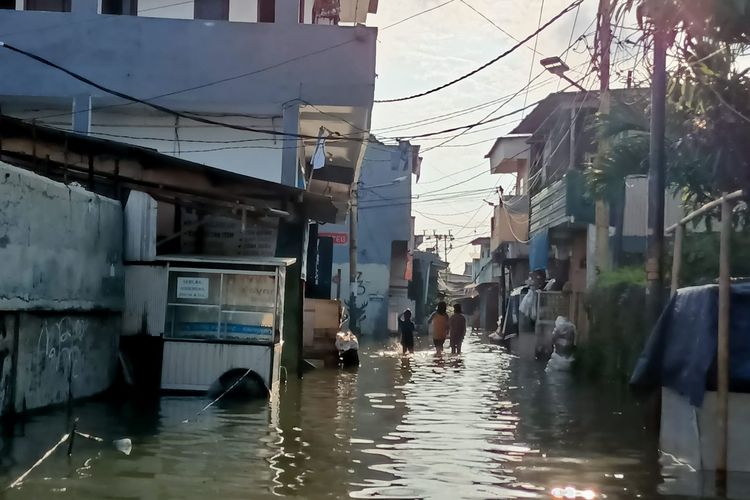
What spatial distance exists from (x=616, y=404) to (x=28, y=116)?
15599 mm

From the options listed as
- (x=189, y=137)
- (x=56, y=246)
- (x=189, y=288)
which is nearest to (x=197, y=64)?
(x=189, y=137)

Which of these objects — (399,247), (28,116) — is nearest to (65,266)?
(28,116)

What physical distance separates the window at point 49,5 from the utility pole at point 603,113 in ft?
42.1

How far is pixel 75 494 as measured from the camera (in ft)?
23.9

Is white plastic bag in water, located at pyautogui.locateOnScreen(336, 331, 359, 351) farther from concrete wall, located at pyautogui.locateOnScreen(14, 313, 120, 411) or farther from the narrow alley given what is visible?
concrete wall, located at pyautogui.locateOnScreen(14, 313, 120, 411)

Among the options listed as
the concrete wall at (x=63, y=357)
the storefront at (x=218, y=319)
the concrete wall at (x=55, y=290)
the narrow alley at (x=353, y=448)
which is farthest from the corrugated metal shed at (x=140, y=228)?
the narrow alley at (x=353, y=448)

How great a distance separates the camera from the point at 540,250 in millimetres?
28375

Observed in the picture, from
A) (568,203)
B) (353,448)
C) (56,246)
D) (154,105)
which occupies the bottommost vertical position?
(353,448)

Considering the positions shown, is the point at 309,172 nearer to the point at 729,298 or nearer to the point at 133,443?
the point at 133,443

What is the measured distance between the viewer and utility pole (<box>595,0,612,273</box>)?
409 inches

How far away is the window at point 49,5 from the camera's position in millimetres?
21281

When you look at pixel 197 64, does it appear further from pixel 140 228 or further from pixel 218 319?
pixel 218 319

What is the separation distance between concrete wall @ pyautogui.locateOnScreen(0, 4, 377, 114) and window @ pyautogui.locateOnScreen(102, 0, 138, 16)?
102cm

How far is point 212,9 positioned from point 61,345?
11.2 m
